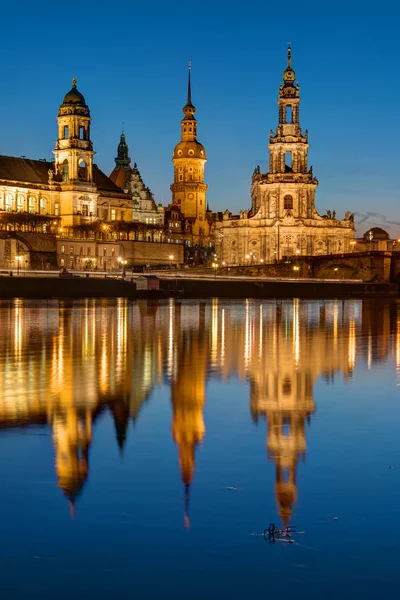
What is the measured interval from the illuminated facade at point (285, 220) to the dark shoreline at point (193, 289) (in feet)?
103

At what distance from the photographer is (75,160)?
144 metres

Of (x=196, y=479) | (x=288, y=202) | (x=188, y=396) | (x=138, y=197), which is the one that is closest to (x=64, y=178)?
(x=138, y=197)

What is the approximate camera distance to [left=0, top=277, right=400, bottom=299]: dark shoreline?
83.7m

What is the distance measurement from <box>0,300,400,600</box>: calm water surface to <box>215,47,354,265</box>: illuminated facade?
126 metres

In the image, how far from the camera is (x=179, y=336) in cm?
3938

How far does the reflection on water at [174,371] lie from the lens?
15352mm

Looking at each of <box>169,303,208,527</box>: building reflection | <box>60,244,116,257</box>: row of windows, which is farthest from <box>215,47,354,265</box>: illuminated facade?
<box>169,303,208,527</box>: building reflection

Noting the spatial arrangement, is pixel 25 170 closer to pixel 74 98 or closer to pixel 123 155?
pixel 74 98

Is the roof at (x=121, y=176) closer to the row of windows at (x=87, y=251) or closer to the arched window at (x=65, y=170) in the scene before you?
the arched window at (x=65, y=170)

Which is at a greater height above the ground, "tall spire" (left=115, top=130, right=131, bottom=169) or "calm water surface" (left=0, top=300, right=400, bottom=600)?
"tall spire" (left=115, top=130, right=131, bottom=169)

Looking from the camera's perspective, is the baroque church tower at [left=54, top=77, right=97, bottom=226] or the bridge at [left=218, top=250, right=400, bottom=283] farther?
the baroque church tower at [left=54, top=77, right=97, bottom=226]

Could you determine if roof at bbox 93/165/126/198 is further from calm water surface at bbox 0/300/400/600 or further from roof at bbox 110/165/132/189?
calm water surface at bbox 0/300/400/600

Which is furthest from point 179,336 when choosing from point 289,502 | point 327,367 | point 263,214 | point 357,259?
point 263,214

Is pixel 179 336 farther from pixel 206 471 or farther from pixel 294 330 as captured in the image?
pixel 206 471
